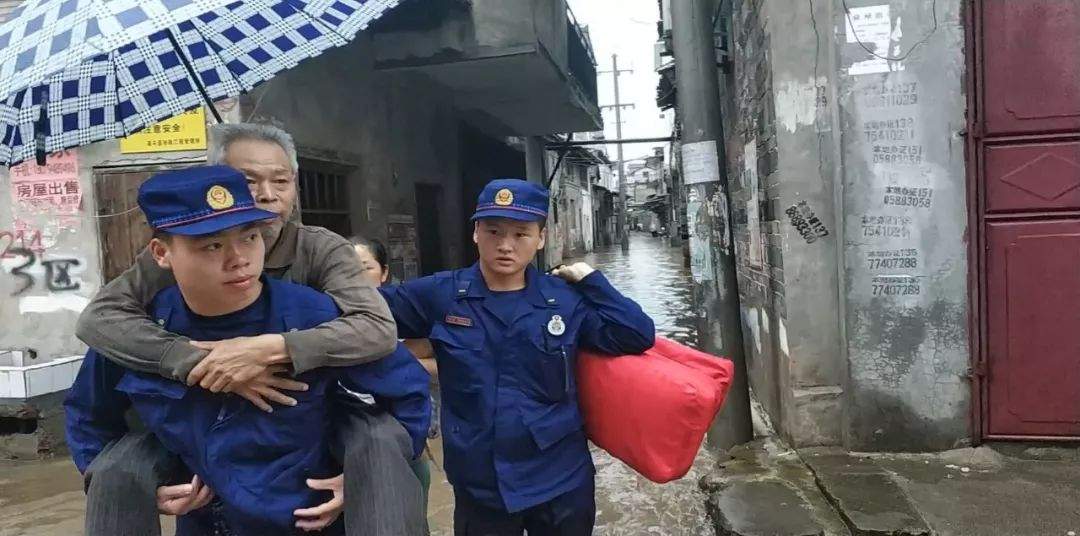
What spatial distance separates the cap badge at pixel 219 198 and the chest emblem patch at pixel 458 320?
893mm

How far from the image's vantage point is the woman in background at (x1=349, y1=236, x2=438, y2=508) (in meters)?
2.32

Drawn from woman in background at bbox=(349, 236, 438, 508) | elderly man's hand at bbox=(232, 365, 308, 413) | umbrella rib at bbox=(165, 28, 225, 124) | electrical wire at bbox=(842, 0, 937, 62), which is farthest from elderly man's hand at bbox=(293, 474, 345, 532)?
electrical wire at bbox=(842, 0, 937, 62)

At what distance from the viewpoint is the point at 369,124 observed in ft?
24.5

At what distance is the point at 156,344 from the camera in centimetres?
153

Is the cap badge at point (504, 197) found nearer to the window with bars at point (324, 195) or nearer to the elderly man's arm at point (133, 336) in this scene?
the elderly man's arm at point (133, 336)

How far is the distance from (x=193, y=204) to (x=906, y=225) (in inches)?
144

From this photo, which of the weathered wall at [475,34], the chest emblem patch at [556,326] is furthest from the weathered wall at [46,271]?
the chest emblem patch at [556,326]

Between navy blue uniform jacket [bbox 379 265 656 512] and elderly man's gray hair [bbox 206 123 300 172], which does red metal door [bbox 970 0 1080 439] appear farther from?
elderly man's gray hair [bbox 206 123 300 172]

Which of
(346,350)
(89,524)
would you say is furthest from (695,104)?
(89,524)

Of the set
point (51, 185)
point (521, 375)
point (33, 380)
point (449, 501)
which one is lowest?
point (449, 501)

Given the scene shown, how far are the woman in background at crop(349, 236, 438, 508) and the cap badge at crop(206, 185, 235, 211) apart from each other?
1.39 feet

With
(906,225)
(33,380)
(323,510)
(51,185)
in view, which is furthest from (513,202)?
(51,185)

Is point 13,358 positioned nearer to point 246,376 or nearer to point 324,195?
point 324,195

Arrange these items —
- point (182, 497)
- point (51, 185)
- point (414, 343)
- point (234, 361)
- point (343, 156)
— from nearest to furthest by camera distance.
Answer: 1. point (234, 361)
2. point (182, 497)
3. point (414, 343)
4. point (51, 185)
5. point (343, 156)
